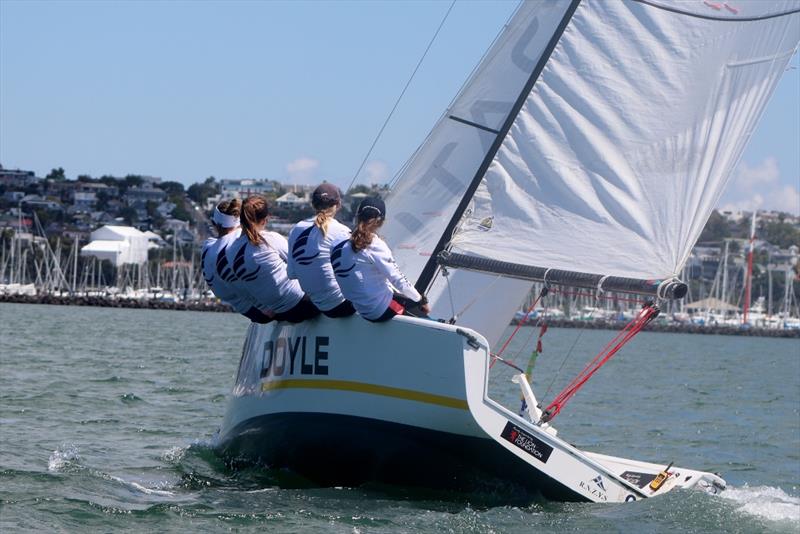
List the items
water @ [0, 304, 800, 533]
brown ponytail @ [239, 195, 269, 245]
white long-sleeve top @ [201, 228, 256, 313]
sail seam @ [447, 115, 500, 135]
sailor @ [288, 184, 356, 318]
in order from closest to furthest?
1. water @ [0, 304, 800, 533]
2. sailor @ [288, 184, 356, 318]
3. brown ponytail @ [239, 195, 269, 245]
4. white long-sleeve top @ [201, 228, 256, 313]
5. sail seam @ [447, 115, 500, 135]

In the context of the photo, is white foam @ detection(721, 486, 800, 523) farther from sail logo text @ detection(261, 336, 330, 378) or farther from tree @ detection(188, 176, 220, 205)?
tree @ detection(188, 176, 220, 205)

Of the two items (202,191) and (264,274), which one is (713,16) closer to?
(264,274)

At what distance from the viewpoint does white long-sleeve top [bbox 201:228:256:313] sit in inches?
345

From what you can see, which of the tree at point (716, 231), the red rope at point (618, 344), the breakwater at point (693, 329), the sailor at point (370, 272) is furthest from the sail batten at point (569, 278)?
the tree at point (716, 231)

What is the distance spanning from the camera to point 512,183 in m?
8.90

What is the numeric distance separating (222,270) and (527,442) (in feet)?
7.60

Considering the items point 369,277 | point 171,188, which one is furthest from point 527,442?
point 171,188

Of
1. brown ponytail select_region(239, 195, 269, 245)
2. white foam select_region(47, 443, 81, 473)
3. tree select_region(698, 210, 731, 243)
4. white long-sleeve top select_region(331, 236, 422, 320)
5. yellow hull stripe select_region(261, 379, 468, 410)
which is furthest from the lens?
tree select_region(698, 210, 731, 243)

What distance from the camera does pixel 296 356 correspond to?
27.2ft

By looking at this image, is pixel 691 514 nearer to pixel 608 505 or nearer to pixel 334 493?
pixel 608 505

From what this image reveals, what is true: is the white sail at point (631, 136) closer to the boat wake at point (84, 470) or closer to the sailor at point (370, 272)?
Answer: the sailor at point (370, 272)

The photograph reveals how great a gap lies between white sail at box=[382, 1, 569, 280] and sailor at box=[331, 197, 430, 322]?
1.95 m

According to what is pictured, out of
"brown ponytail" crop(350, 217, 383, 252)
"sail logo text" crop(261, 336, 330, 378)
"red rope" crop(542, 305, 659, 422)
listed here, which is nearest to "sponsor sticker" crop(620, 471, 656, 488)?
"red rope" crop(542, 305, 659, 422)

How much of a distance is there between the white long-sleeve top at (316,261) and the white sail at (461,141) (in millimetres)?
1714
